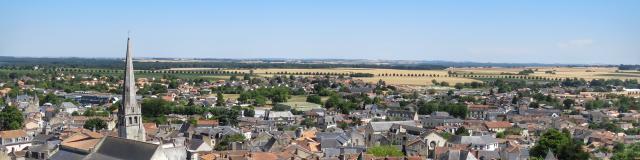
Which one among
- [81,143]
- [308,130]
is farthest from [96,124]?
[81,143]

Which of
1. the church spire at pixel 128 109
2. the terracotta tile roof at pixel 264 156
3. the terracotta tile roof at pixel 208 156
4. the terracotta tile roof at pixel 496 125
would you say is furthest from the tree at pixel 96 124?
the terracotta tile roof at pixel 496 125

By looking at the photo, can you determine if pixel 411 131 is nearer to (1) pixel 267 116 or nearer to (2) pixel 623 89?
(1) pixel 267 116

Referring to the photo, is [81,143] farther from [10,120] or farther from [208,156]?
[10,120]

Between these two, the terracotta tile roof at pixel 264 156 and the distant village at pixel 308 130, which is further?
the terracotta tile roof at pixel 264 156

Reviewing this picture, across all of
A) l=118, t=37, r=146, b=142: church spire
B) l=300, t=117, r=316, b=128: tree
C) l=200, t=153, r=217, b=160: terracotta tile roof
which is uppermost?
l=118, t=37, r=146, b=142: church spire

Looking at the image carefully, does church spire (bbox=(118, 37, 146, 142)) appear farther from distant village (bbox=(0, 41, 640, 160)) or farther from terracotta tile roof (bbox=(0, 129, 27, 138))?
terracotta tile roof (bbox=(0, 129, 27, 138))

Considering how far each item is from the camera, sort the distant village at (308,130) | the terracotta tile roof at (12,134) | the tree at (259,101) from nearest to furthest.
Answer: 1. the distant village at (308,130)
2. the terracotta tile roof at (12,134)
3. the tree at (259,101)

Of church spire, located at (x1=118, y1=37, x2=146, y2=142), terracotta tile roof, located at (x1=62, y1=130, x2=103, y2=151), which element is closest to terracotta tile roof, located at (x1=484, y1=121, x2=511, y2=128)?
terracotta tile roof, located at (x1=62, y1=130, x2=103, y2=151)

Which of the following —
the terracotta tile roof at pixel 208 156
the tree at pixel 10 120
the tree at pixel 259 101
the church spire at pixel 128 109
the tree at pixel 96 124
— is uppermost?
the church spire at pixel 128 109

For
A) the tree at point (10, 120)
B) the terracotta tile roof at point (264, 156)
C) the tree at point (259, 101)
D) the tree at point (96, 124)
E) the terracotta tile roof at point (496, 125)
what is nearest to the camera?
the terracotta tile roof at point (264, 156)

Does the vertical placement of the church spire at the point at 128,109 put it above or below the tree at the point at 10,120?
above

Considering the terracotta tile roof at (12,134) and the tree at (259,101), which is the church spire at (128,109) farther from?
the tree at (259,101)

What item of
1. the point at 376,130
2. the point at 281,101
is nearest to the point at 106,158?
the point at 376,130
